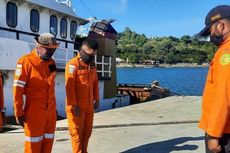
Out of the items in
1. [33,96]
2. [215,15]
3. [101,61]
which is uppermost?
[215,15]

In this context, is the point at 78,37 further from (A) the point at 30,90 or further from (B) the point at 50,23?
(A) the point at 30,90

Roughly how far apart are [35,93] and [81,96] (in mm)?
1081

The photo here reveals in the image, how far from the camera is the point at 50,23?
14.5 metres

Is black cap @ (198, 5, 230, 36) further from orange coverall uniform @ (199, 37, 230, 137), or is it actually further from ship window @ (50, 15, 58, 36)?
ship window @ (50, 15, 58, 36)

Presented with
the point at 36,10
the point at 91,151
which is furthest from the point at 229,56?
the point at 36,10

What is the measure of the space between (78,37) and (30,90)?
1243 cm

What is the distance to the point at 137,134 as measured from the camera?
838cm

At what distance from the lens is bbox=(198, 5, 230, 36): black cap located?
11.4 ft

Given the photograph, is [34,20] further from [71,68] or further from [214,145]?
[214,145]

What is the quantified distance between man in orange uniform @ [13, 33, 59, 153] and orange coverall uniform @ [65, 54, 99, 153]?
Answer: 0.73 metres

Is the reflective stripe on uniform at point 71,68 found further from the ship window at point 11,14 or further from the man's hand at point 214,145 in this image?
the ship window at point 11,14

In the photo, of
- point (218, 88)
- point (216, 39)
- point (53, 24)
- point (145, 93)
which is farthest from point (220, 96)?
point (145, 93)

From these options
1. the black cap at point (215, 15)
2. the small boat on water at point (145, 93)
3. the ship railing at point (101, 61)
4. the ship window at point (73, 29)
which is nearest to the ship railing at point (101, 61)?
the ship railing at point (101, 61)

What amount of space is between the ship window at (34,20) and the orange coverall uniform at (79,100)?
7881 mm
